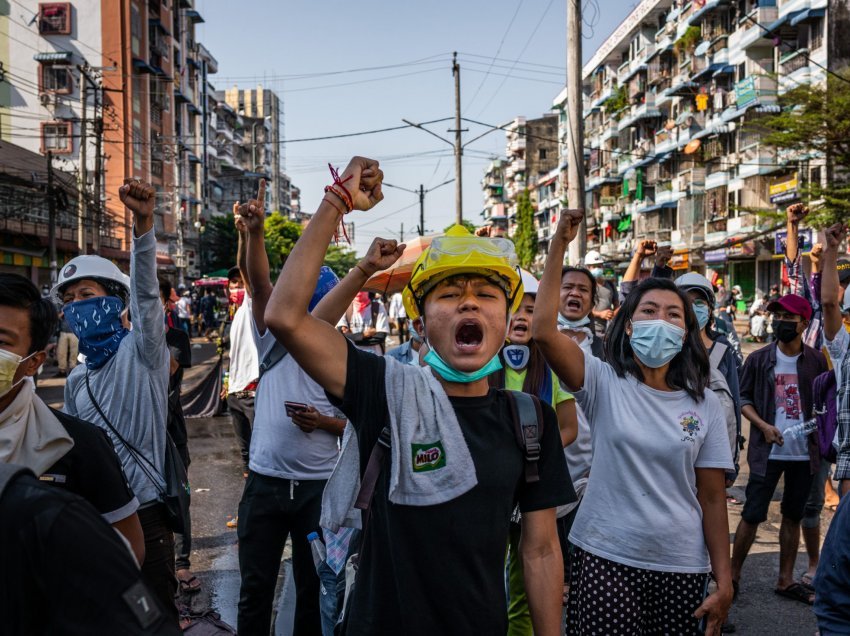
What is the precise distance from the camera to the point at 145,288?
10.6 feet

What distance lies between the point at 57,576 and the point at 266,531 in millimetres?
2682

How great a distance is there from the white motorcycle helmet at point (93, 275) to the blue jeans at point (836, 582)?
2.72 meters

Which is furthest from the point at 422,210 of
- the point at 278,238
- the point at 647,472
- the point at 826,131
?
the point at 647,472

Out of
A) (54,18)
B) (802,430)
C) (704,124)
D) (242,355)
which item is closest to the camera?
(802,430)

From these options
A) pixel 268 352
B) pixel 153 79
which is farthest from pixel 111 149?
pixel 268 352

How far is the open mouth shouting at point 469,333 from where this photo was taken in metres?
2.24

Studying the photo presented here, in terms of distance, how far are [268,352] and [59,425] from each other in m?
1.78

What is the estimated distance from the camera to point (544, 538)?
7.75 ft

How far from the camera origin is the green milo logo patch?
6.96ft

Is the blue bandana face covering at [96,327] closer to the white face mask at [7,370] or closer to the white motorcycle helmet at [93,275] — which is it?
the white motorcycle helmet at [93,275]

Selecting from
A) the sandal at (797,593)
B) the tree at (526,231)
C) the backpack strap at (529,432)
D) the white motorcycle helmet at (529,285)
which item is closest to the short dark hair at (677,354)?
the white motorcycle helmet at (529,285)

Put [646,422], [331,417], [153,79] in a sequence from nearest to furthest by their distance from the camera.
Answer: [646,422] < [331,417] < [153,79]

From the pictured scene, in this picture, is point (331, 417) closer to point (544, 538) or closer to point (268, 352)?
point (268, 352)

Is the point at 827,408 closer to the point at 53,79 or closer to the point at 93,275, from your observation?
the point at 93,275
